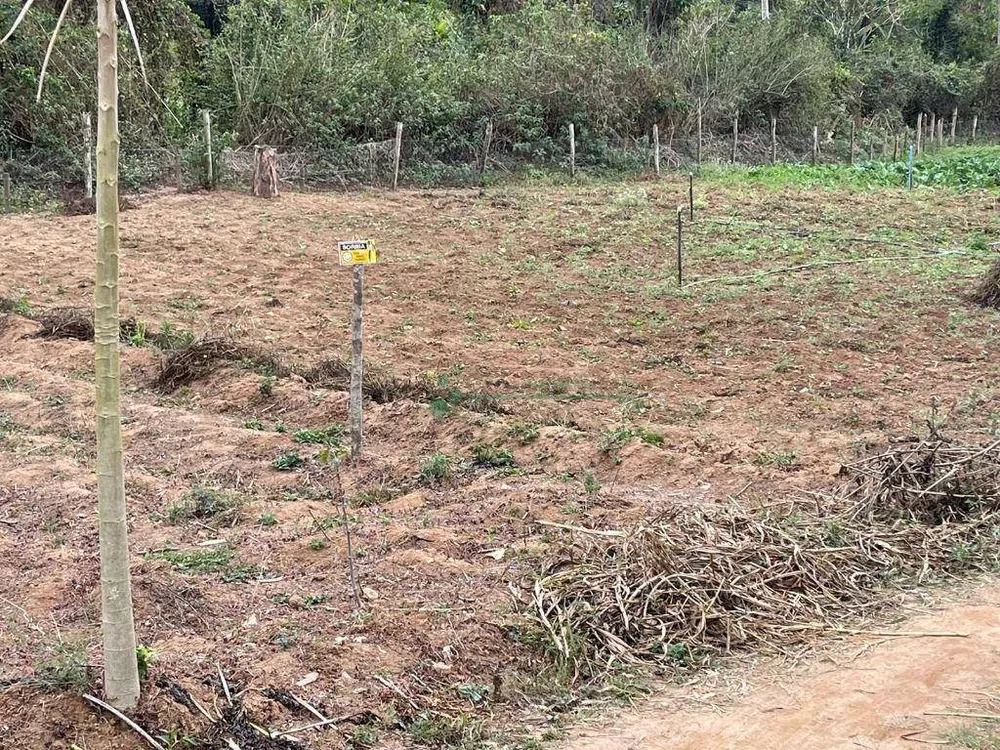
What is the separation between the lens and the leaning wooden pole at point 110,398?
2695 millimetres

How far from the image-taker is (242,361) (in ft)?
25.9

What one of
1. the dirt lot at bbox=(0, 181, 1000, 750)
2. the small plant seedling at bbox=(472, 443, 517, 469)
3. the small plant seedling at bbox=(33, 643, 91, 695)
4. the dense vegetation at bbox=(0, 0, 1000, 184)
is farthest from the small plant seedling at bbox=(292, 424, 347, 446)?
the dense vegetation at bbox=(0, 0, 1000, 184)

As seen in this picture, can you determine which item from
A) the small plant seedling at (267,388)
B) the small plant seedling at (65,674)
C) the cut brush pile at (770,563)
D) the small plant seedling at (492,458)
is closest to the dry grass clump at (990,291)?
the cut brush pile at (770,563)

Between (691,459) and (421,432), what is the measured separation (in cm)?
173

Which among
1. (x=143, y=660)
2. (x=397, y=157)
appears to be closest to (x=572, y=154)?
(x=397, y=157)

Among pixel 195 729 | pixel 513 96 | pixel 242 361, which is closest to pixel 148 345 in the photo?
pixel 242 361

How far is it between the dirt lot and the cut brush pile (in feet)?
1.02

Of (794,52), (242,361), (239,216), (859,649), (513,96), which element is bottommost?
(859,649)

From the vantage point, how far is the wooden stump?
15.9 meters

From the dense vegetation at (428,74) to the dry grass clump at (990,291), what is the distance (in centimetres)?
1021

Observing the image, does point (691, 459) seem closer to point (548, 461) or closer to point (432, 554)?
point (548, 461)

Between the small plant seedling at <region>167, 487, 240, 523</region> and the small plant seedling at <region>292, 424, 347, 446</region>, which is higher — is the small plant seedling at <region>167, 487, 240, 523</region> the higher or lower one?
the lower one

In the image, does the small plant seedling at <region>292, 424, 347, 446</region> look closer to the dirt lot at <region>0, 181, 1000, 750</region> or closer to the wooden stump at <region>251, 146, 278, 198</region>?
the dirt lot at <region>0, 181, 1000, 750</region>

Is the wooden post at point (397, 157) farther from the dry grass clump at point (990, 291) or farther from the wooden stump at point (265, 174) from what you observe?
the dry grass clump at point (990, 291)
